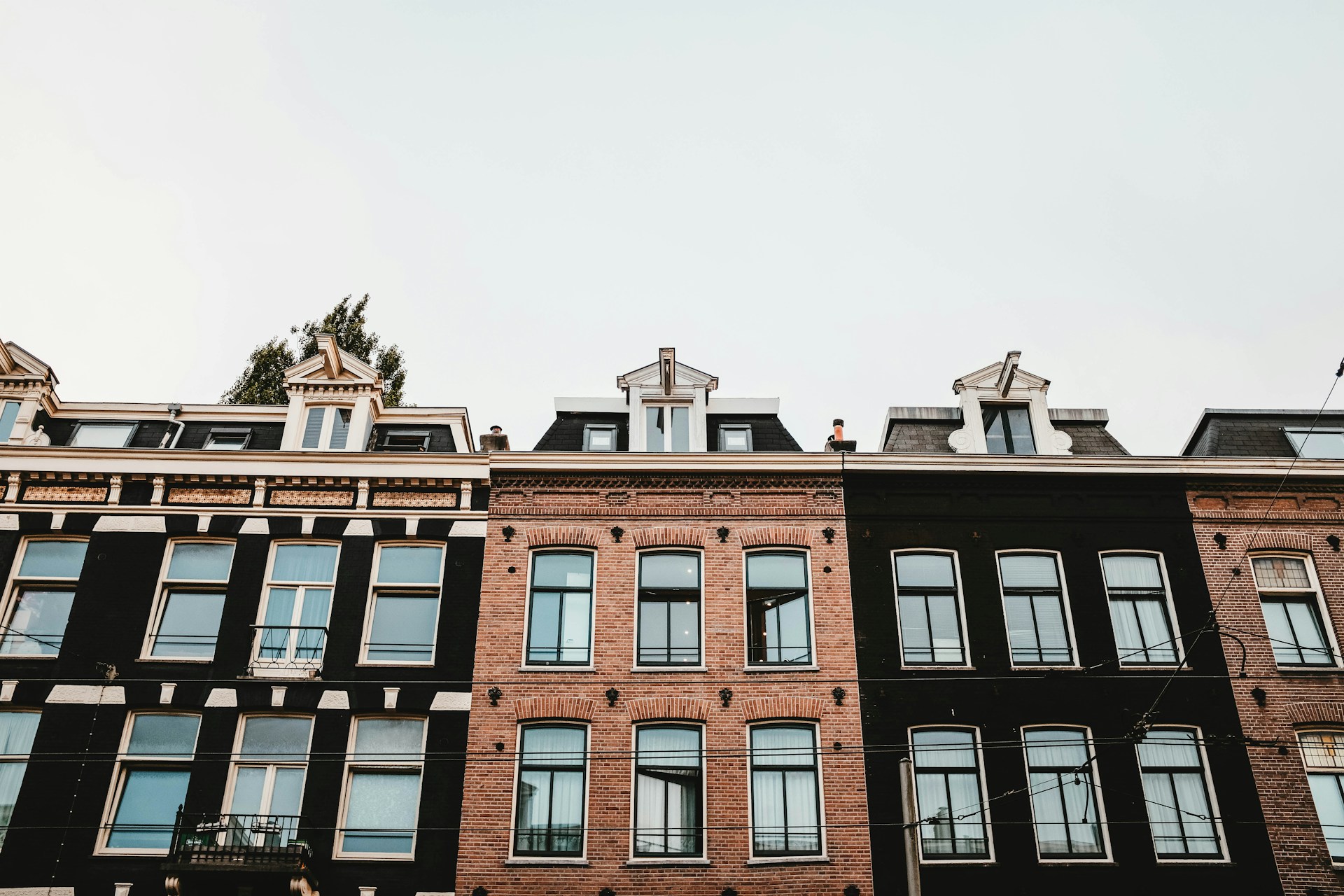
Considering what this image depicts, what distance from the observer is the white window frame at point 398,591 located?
2070 cm

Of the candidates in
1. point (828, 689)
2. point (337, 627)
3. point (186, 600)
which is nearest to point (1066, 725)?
point (828, 689)

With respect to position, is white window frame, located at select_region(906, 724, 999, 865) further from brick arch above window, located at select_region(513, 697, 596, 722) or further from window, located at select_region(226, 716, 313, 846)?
window, located at select_region(226, 716, 313, 846)

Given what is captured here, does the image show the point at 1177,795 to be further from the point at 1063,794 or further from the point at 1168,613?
the point at 1168,613

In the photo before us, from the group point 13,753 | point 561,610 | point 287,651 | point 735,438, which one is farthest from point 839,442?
point 13,753

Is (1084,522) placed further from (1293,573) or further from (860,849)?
(860,849)

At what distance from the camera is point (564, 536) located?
22078 mm

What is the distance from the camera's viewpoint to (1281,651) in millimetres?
21094

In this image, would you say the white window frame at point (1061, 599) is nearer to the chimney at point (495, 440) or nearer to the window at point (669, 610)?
the window at point (669, 610)

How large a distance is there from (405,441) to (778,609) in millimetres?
8795

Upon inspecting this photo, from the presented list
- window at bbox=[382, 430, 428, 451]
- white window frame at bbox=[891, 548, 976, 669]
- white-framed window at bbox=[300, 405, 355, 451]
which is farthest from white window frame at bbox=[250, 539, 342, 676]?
white window frame at bbox=[891, 548, 976, 669]

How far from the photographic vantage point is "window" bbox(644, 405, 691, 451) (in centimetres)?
2367

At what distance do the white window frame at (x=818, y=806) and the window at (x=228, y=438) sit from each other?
12.4 meters

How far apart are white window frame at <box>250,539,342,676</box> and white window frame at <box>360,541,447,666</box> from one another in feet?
2.20

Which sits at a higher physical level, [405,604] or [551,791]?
[405,604]
